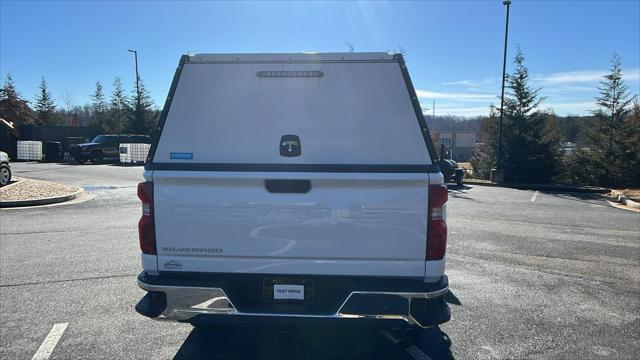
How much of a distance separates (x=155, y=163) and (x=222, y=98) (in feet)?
2.23

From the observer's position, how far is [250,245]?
3340 millimetres

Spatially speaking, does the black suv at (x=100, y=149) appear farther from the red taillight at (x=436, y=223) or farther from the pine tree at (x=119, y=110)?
the red taillight at (x=436, y=223)

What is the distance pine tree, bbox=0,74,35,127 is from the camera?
149ft

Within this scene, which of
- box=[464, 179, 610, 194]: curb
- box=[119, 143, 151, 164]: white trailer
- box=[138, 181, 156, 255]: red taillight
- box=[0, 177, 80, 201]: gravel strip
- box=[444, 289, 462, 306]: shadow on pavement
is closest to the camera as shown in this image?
box=[138, 181, 156, 255]: red taillight

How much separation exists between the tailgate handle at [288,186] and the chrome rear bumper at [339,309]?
30.7 inches

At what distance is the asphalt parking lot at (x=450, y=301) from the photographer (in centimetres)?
405

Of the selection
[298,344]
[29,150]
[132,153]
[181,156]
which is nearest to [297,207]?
[181,156]

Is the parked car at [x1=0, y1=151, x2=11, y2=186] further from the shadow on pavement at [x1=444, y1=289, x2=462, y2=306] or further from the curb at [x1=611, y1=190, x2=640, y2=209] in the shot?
the curb at [x1=611, y1=190, x2=640, y2=209]

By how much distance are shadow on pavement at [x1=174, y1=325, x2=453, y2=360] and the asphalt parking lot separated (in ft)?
0.04

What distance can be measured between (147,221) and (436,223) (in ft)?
6.64

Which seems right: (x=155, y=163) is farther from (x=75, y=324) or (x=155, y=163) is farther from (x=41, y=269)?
(x=41, y=269)

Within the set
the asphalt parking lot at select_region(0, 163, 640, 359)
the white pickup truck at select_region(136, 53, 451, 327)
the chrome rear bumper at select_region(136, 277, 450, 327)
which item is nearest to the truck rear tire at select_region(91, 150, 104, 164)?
the asphalt parking lot at select_region(0, 163, 640, 359)

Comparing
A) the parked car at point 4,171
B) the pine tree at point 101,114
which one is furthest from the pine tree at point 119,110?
the parked car at point 4,171

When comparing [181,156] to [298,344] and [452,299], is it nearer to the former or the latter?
[298,344]
